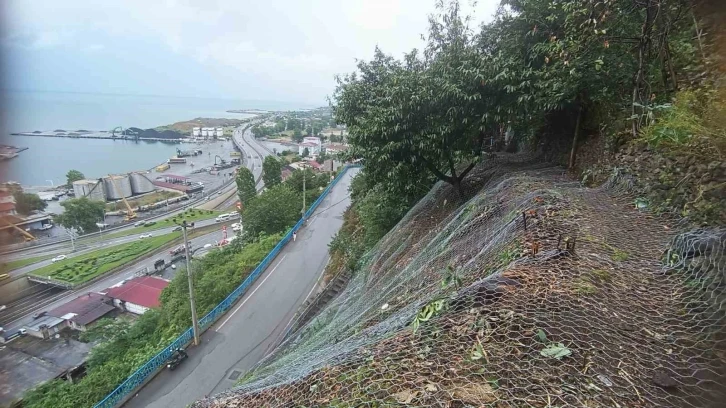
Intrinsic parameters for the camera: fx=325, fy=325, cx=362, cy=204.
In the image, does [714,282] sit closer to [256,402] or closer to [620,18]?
[256,402]

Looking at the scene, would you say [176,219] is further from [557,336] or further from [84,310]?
[557,336]

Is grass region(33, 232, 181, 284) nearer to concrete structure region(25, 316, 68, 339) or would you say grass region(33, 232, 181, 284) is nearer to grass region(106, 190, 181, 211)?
concrete structure region(25, 316, 68, 339)

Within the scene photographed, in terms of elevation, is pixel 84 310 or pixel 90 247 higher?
pixel 90 247

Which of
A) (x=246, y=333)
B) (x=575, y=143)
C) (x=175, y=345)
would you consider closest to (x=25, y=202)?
(x=575, y=143)

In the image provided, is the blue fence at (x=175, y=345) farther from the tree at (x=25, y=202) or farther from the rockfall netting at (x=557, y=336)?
the tree at (x=25, y=202)


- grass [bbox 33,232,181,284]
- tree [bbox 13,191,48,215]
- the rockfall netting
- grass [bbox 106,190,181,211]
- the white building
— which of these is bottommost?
grass [bbox 33,232,181,284]

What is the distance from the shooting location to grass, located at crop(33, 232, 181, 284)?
14.7 meters

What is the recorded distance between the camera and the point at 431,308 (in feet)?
5.70

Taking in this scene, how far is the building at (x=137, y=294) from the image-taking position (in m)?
13.8

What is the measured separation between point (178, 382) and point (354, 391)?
7.00 m

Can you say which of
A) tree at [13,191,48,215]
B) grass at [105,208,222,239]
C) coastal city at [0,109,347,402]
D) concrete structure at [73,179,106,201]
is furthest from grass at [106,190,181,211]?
tree at [13,191,48,215]

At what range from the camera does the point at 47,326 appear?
36.6ft

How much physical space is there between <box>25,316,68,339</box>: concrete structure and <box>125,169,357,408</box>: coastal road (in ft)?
23.1

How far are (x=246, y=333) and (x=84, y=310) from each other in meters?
9.58
